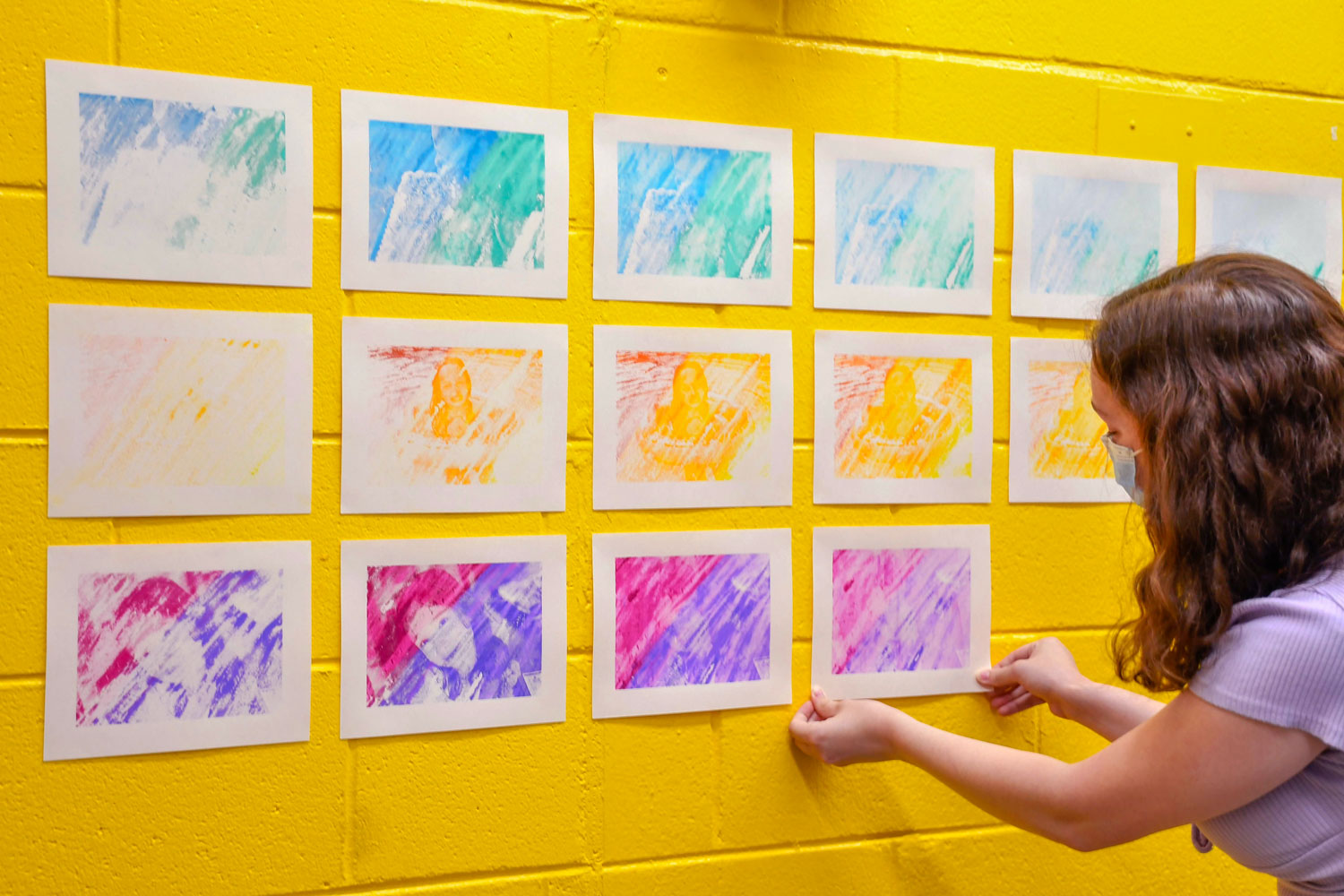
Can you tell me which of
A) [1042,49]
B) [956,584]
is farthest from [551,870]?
[1042,49]

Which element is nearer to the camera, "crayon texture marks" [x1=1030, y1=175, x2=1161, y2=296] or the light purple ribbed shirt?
the light purple ribbed shirt

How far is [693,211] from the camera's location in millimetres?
1352

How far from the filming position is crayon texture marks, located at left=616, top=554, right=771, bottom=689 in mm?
1340

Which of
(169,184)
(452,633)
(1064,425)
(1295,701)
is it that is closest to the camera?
(1295,701)

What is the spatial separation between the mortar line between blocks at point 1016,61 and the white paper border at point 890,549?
687 mm

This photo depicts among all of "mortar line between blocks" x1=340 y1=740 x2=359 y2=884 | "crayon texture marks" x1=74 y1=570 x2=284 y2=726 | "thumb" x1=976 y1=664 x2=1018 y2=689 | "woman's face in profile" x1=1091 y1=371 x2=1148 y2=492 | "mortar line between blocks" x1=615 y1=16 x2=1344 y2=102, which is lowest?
"mortar line between blocks" x1=340 y1=740 x2=359 y2=884

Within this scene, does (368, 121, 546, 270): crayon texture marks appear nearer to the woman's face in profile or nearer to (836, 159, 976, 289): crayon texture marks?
(836, 159, 976, 289): crayon texture marks

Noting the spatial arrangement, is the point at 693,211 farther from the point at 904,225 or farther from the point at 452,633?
the point at 452,633

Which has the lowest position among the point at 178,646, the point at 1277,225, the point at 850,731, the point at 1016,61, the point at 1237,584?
the point at 850,731

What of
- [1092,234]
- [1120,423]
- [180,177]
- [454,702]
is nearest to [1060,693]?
[1120,423]

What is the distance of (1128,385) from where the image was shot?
1.01 m

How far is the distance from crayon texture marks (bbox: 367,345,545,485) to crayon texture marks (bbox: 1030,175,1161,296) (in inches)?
30.9

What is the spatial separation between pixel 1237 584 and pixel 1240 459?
116mm

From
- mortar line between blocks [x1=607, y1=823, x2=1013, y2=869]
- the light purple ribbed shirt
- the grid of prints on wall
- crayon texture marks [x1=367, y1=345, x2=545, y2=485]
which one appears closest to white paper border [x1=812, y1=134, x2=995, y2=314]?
the grid of prints on wall
